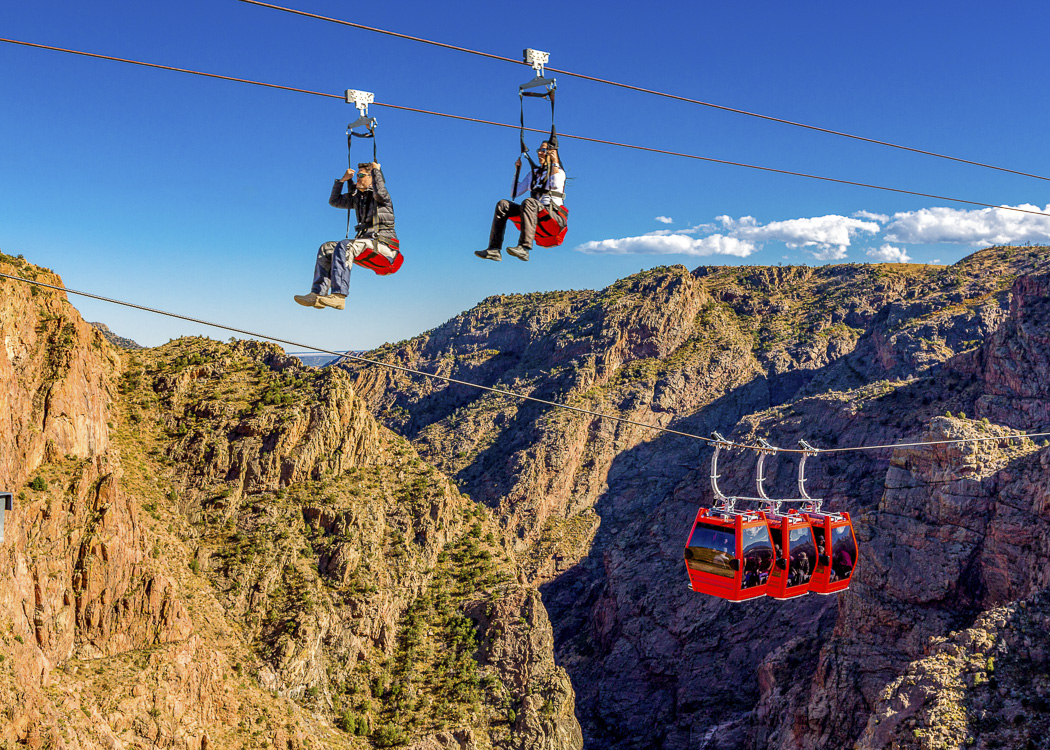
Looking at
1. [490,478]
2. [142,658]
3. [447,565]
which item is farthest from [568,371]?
[142,658]

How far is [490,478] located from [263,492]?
71.5 meters

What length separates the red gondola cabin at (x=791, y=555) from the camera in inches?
1292

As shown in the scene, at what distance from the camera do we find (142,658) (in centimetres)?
5703

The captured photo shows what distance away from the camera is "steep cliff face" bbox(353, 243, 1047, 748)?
79.4 metres

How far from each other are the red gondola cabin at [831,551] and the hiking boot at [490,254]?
1782cm

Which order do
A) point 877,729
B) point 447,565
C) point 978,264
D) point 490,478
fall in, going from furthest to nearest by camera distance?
point 978,264 < point 490,478 < point 447,565 < point 877,729

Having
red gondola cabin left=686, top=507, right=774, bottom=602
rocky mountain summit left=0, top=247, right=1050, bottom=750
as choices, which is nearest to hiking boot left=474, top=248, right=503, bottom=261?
red gondola cabin left=686, top=507, right=774, bottom=602

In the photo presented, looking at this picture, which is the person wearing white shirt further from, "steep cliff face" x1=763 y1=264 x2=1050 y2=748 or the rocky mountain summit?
"steep cliff face" x1=763 y1=264 x2=1050 y2=748

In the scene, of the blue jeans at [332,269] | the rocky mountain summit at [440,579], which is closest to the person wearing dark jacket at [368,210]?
the blue jeans at [332,269]

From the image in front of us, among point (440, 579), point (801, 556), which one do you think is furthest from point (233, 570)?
point (801, 556)

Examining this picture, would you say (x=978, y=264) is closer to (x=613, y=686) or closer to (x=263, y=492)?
(x=613, y=686)

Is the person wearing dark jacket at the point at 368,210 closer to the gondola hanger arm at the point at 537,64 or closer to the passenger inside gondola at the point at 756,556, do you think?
the gondola hanger arm at the point at 537,64

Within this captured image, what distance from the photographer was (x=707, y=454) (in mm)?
140000

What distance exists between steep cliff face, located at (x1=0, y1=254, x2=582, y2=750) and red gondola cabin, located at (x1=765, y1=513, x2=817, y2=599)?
35269 mm
